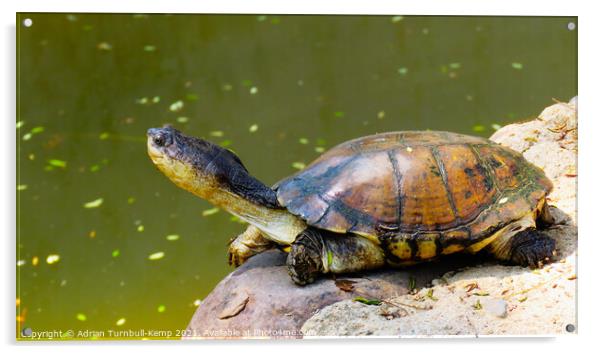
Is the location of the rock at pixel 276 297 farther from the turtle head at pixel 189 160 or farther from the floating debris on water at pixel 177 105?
the floating debris on water at pixel 177 105

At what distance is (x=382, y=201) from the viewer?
130 inches

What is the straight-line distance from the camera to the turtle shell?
3277 millimetres

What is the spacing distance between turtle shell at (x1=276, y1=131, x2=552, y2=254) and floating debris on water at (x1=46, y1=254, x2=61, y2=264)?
1.26 metres

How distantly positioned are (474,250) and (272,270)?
93cm

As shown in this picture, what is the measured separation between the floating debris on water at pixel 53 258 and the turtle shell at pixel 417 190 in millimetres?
1257

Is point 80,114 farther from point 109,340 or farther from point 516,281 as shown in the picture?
point 516,281

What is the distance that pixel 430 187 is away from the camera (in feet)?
11.0

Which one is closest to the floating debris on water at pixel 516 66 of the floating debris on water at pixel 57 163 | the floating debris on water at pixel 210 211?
the floating debris on water at pixel 210 211

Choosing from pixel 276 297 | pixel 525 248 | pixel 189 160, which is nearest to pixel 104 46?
pixel 189 160

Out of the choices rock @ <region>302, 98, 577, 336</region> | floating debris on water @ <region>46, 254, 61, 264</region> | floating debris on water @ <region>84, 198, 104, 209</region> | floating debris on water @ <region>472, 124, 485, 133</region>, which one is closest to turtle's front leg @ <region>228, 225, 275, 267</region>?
rock @ <region>302, 98, 577, 336</region>

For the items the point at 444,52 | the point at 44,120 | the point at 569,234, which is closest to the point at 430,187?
the point at 569,234

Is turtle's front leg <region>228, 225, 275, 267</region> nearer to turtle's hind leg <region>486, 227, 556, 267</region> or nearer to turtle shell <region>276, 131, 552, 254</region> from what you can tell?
turtle shell <region>276, 131, 552, 254</region>

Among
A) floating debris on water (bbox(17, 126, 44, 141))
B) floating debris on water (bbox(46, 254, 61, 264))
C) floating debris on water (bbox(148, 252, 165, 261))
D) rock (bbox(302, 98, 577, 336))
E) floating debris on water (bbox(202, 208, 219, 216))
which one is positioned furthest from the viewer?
floating debris on water (bbox(202, 208, 219, 216))

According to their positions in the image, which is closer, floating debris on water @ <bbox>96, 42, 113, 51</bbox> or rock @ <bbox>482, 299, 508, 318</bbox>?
rock @ <bbox>482, 299, 508, 318</bbox>
